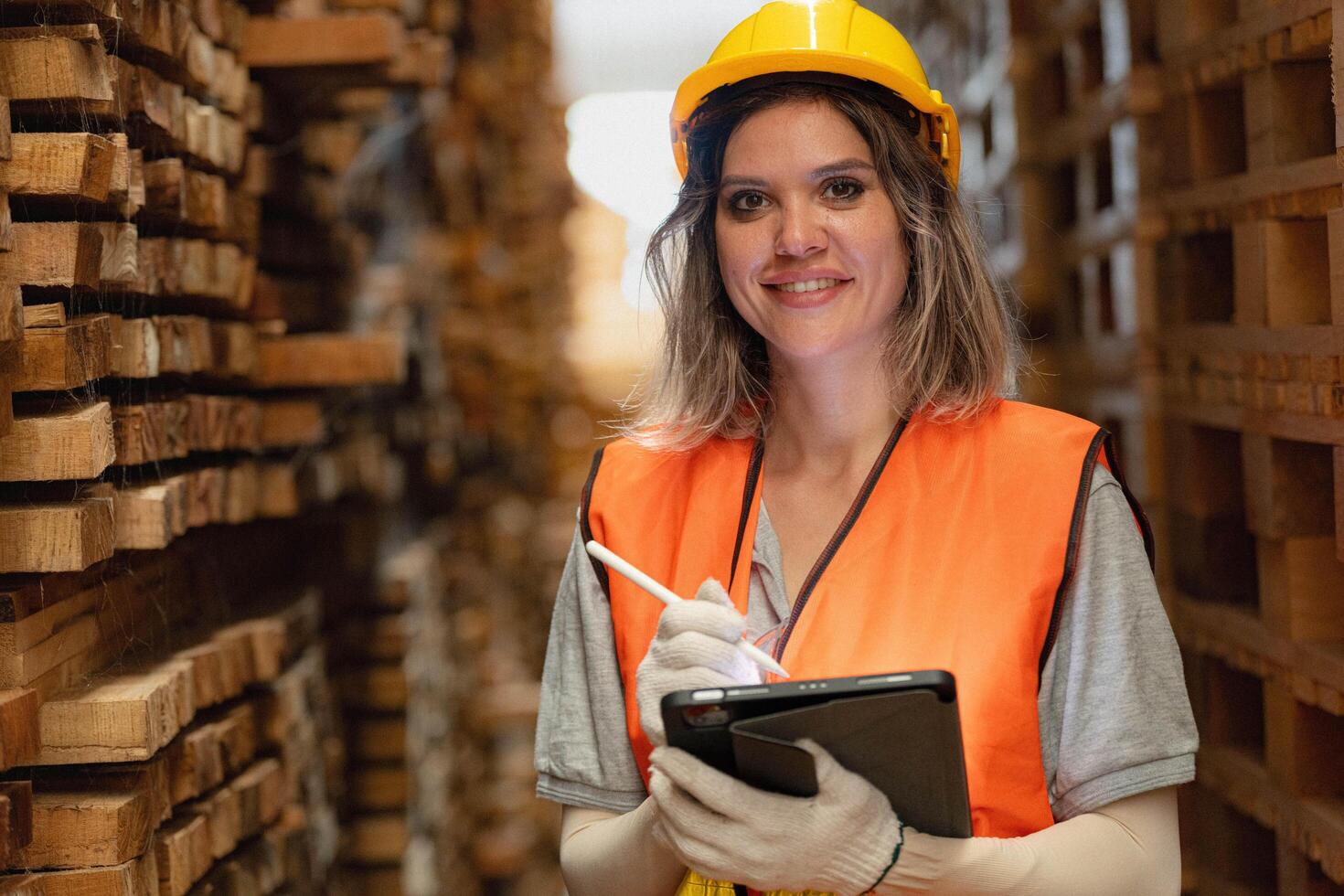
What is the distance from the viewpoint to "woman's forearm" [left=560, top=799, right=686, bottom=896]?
6.93 ft

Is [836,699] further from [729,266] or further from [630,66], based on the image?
[630,66]

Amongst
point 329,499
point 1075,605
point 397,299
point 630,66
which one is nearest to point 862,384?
point 1075,605

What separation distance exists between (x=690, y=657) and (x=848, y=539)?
43 cm

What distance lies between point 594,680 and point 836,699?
69 centimetres

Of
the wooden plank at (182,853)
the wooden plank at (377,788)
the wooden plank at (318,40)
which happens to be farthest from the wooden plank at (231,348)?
the wooden plank at (377,788)

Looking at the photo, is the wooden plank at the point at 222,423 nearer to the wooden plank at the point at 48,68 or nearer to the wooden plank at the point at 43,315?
the wooden plank at the point at 43,315

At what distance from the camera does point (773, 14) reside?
224 centimetres

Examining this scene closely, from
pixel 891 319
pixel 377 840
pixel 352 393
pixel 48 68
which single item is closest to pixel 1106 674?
pixel 891 319

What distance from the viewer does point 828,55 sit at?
2133 millimetres

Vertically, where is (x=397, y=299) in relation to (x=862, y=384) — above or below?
above

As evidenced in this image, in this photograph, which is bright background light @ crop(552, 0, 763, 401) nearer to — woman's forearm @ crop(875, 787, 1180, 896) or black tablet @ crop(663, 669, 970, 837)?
woman's forearm @ crop(875, 787, 1180, 896)

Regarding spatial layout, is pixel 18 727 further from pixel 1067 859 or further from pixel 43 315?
pixel 1067 859

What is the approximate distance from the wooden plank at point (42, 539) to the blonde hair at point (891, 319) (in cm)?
93

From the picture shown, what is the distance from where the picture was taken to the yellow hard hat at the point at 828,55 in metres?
2.15
